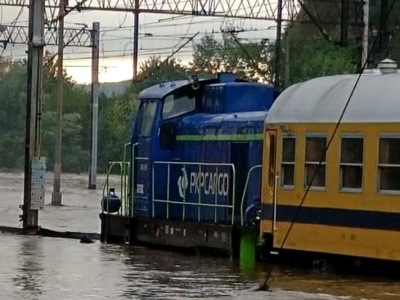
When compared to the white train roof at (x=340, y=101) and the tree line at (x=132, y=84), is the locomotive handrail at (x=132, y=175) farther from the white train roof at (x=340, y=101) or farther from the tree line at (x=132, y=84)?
the tree line at (x=132, y=84)

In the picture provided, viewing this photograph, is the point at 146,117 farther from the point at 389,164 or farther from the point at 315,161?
the point at 389,164

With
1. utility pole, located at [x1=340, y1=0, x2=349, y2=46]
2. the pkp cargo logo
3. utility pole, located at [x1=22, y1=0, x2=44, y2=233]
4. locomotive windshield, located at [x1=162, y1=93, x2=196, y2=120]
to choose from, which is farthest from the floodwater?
utility pole, located at [x1=340, y1=0, x2=349, y2=46]

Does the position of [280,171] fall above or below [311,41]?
below

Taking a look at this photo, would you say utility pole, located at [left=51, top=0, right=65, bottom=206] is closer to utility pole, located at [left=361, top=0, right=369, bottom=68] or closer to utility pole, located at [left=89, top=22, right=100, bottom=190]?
utility pole, located at [left=89, top=22, right=100, bottom=190]

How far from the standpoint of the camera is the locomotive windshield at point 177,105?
24.2m

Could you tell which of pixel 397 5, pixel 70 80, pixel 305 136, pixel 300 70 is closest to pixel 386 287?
pixel 305 136

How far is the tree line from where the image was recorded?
60594 millimetres

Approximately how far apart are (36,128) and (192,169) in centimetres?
747

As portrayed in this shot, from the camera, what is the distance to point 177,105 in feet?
79.6

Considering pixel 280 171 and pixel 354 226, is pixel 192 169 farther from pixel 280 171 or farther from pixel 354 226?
pixel 354 226

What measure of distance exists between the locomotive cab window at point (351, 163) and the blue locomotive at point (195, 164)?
303cm

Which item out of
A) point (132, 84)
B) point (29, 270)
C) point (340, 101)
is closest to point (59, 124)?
point (132, 84)

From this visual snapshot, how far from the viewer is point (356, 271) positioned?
19094 millimetres

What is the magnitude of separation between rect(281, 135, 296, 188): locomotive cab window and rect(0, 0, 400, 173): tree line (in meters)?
32.1
